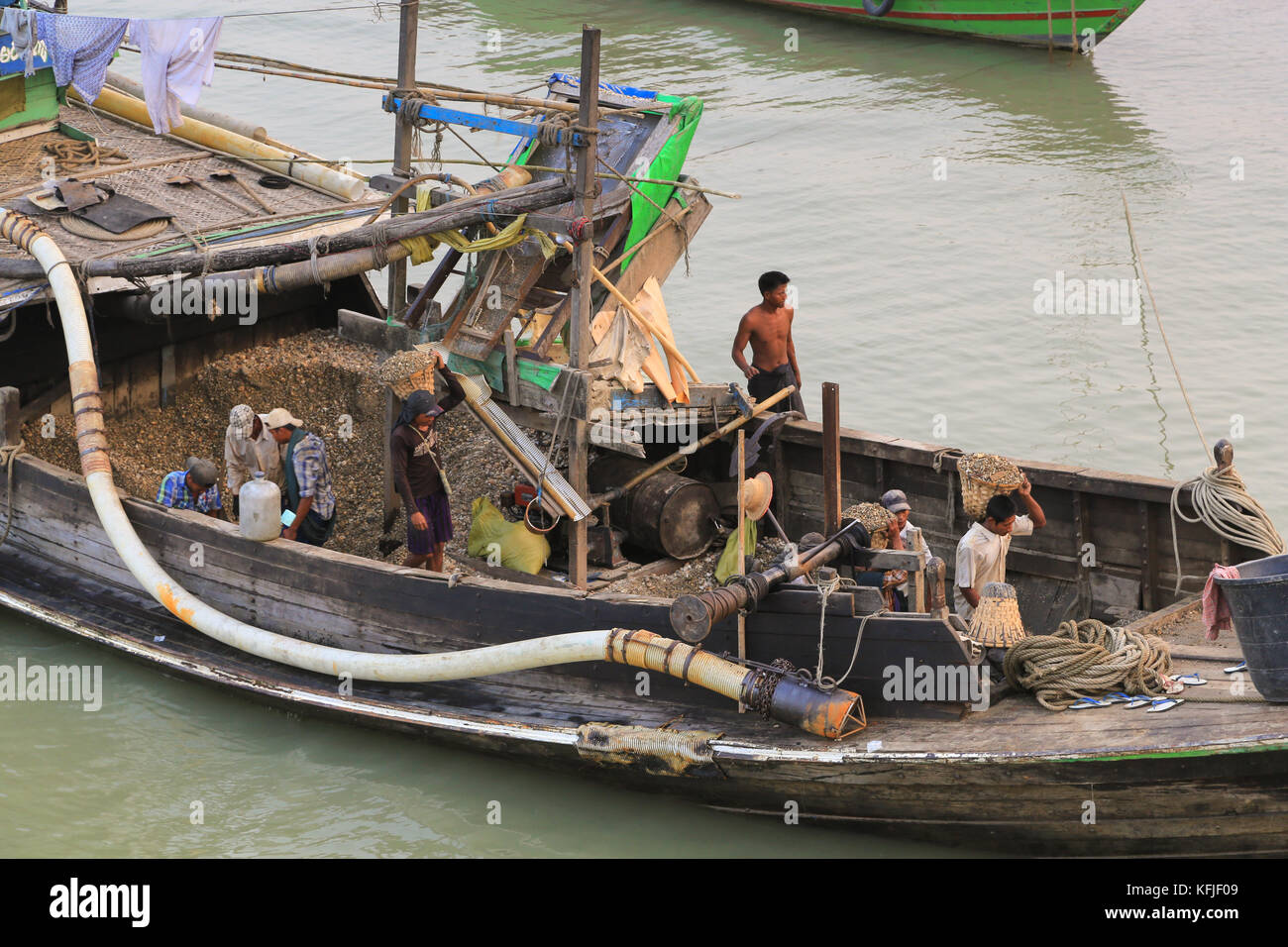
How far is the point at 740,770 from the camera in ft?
21.6

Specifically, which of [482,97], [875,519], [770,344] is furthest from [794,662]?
[482,97]

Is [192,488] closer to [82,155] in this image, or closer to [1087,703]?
[82,155]

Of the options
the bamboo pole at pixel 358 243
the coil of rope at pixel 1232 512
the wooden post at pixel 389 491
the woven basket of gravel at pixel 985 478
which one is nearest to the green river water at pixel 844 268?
the wooden post at pixel 389 491

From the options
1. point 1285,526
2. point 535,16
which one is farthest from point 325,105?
point 1285,526

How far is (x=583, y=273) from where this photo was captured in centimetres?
726

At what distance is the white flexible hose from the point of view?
6676mm

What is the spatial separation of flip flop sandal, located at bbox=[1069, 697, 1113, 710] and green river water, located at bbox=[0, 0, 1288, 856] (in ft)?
3.60

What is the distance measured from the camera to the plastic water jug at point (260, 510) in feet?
24.4

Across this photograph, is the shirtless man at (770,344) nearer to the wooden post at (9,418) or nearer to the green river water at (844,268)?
the green river water at (844,268)

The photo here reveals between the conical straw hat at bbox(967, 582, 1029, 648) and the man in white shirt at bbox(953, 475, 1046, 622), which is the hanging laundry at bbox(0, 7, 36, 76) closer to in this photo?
the man in white shirt at bbox(953, 475, 1046, 622)

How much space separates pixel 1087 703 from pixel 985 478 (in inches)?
44.0

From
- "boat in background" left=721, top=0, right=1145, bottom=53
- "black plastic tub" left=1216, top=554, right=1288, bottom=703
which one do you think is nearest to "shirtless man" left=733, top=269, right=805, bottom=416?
"black plastic tub" left=1216, top=554, right=1288, bottom=703

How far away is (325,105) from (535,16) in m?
4.96

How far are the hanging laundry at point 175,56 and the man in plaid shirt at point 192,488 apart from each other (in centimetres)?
311
